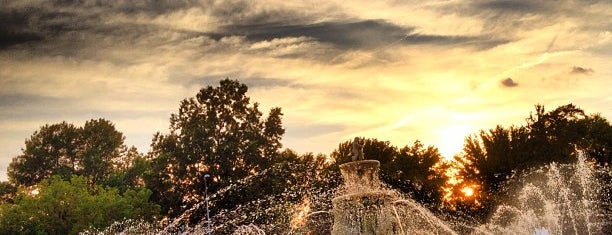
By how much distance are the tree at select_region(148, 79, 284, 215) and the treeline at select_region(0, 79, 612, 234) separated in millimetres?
77

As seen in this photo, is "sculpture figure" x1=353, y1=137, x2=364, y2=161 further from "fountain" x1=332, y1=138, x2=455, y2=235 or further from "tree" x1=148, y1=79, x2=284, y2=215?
"tree" x1=148, y1=79, x2=284, y2=215

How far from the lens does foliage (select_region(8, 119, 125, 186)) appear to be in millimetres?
57281

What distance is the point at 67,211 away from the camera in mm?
41375

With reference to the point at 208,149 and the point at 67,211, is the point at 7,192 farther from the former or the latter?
the point at 208,149

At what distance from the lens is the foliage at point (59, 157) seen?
5728 cm

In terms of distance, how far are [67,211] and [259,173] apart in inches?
540

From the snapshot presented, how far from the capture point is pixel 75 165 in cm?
5897

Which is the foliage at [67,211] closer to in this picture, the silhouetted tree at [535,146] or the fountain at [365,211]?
the silhouetted tree at [535,146]

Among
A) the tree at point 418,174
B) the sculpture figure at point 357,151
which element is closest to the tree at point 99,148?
the tree at point 418,174

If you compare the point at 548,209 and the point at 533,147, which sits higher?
the point at 533,147

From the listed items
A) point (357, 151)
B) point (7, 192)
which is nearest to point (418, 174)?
point (357, 151)

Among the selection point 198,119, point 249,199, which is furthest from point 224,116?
point 249,199

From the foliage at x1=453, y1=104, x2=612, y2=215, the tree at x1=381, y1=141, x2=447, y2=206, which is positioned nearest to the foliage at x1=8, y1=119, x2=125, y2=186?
the tree at x1=381, y1=141, x2=447, y2=206

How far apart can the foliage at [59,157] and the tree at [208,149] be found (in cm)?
1412
